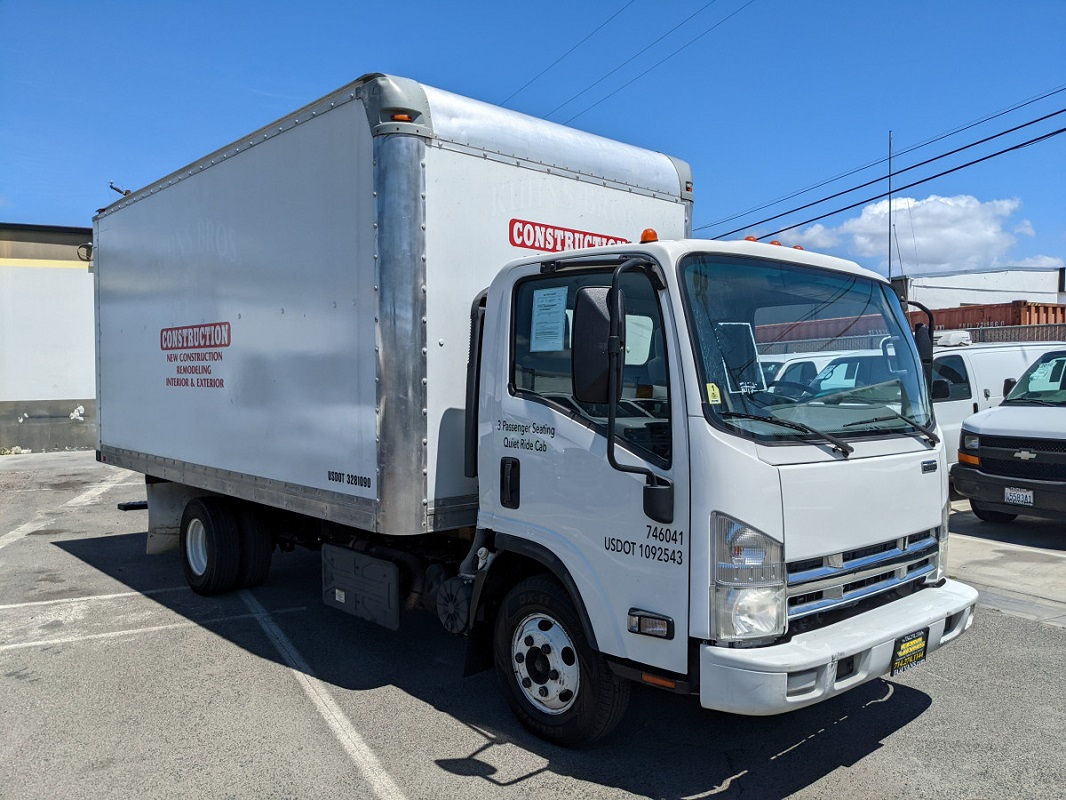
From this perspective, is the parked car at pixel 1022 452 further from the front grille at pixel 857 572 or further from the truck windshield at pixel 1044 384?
the front grille at pixel 857 572

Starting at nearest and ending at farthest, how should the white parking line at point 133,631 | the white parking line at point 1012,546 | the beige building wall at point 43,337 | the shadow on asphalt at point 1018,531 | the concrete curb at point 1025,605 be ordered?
the white parking line at point 133,631 < the concrete curb at point 1025,605 < the white parking line at point 1012,546 < the shadow on asphalt at point 1018,531 < the beige building wall at point 43,337

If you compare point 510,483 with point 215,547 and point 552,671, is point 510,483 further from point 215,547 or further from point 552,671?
point 215,547

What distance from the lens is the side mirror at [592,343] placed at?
352 centimetres

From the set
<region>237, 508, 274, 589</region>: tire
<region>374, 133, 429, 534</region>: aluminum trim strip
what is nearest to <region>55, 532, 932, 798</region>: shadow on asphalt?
<region>237, 508, 274, 589</region>: tire

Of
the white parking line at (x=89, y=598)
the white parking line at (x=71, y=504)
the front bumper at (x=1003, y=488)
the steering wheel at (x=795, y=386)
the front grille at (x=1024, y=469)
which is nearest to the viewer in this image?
the steering wheel at (x=795, y=386)

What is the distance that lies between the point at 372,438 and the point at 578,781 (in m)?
2.05

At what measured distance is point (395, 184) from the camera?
4457 millimetres

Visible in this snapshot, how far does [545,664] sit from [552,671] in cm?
6

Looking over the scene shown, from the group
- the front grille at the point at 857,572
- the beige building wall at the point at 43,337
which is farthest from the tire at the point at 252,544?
the beige building wall at the point at 43,337

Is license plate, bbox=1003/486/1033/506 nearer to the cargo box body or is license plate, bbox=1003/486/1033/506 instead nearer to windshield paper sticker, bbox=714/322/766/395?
the cargo box body

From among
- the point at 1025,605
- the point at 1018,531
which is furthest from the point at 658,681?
the point at 1018,531

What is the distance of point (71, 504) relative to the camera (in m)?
13.4

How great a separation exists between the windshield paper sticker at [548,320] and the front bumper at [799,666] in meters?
1.61

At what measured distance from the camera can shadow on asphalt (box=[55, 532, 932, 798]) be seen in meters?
3.96
